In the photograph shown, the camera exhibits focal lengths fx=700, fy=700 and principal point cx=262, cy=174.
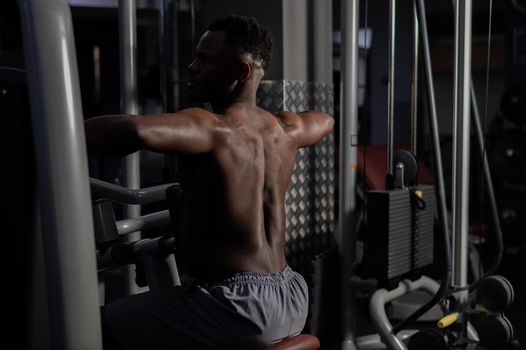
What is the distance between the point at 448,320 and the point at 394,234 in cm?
35

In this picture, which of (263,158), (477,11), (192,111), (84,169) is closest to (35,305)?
(84,169)

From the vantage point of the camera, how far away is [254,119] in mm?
1523

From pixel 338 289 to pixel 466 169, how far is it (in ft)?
2.59

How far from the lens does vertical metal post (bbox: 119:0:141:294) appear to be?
2463 mm

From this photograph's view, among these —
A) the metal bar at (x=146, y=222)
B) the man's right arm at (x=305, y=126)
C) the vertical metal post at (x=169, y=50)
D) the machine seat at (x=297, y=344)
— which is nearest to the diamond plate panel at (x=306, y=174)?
the vertical metal post at (x=169, y=50)

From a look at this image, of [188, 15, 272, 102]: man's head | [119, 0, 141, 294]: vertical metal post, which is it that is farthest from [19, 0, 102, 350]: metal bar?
[119, 0, 141, 294]: vertical metal post

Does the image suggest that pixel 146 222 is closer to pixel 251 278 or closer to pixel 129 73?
pixel 251 278

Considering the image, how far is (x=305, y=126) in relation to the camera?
179cm

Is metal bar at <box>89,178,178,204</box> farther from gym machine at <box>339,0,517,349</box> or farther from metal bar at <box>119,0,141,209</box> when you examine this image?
gym machine at <box>339,0,517,349</box>

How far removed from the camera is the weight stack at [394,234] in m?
2.50

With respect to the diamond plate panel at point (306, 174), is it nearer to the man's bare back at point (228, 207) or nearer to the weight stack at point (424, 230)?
the weight stack at point (424, 230)

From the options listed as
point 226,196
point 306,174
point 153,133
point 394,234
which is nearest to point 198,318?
point 226,196

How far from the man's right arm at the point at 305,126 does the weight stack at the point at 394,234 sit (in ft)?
2.09

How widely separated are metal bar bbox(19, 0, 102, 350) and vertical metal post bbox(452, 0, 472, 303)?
1867 mm
